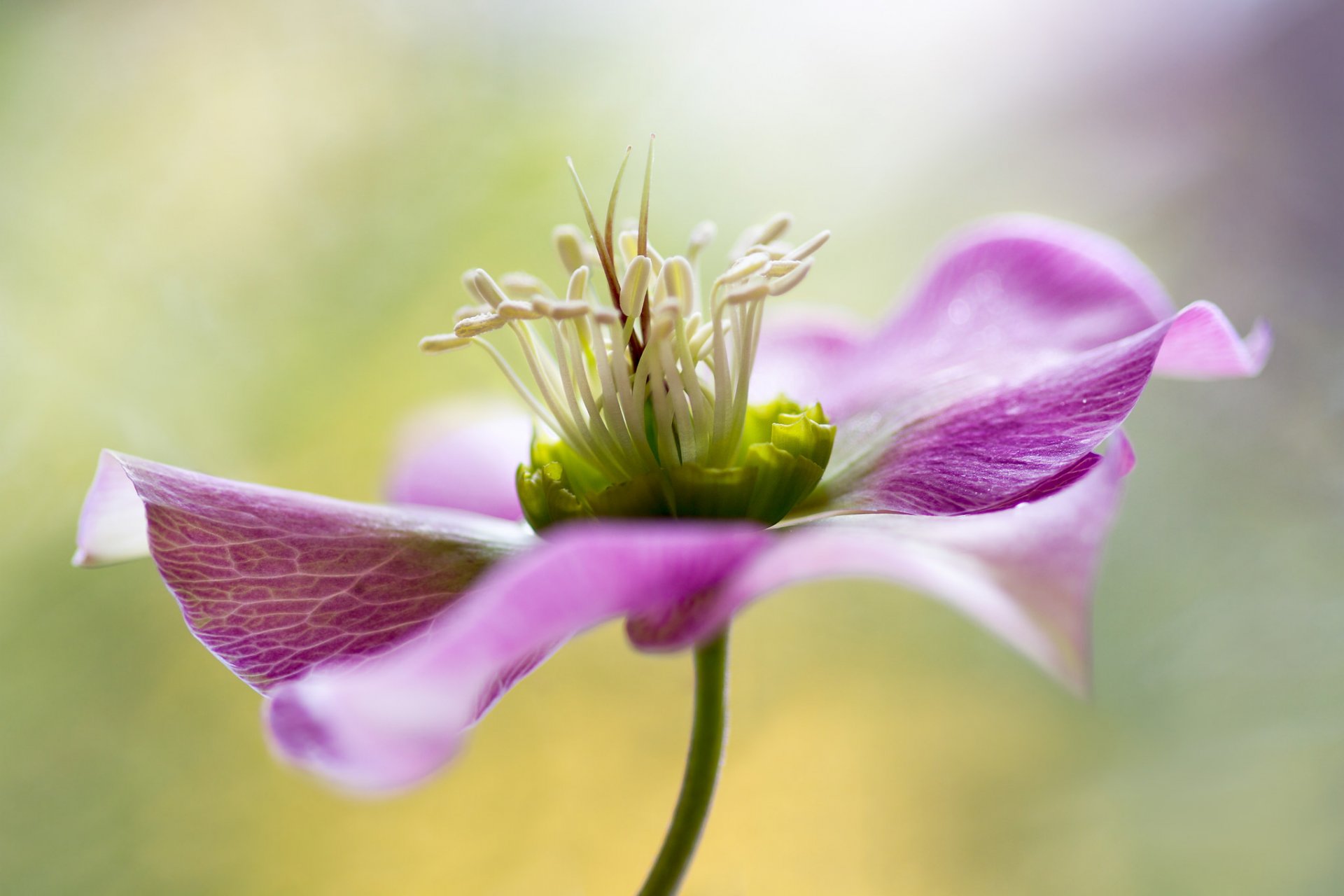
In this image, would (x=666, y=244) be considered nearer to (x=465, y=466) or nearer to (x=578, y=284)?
(x=465, y=466)

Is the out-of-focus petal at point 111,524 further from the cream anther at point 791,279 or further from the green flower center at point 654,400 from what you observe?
the cream anther at point 791,279

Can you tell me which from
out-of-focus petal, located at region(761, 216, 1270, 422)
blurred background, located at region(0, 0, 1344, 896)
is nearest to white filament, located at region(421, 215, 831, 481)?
out-of-focus petal, located at region(761, 216, 1270, 422)

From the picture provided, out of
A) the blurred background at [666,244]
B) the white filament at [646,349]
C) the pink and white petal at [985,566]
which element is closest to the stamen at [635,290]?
the white filament at [646,349]

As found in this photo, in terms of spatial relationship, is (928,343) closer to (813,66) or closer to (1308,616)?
(1308,616)

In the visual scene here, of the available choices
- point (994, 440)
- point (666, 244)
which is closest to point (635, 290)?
point (994, 440)

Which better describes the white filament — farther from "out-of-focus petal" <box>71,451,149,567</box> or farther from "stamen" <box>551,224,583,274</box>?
"out-of-focus petal" <box>71,451,149,567</box>

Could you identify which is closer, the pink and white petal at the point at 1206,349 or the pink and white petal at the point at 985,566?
the pink and white petal at the point at 985,566
